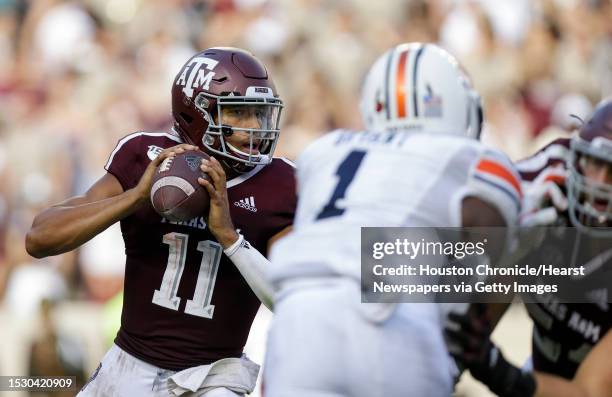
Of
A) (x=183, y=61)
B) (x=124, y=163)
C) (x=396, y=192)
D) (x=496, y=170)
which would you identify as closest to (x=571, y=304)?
(x=496, y=170)

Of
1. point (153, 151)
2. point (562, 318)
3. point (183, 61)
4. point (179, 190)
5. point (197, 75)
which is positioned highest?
point (183, 61)

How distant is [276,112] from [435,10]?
600 centimetres

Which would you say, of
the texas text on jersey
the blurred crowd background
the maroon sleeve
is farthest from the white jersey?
the blurred crowd background

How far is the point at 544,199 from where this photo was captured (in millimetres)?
3480

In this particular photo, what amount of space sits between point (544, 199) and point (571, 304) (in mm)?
402

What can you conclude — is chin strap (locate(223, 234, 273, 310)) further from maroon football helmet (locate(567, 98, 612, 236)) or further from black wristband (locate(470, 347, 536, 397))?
maroon football helmet (locate(567, 98, 612, 236))

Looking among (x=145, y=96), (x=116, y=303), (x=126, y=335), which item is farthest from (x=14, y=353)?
(x=126, y=335)

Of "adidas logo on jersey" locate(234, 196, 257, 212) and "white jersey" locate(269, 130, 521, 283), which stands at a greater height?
"white jersey" locate(269, 130, 521, 283)

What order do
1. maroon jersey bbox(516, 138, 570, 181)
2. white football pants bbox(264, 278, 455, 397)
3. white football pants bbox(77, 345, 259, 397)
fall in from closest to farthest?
white football pants bbox(264, 278, 455, 397) → maroon jersey bbox(516, 138, 570, 181) → white football pants bbox(77, 345, 259, 397)

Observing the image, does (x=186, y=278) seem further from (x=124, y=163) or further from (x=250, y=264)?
(x=124, y=163)

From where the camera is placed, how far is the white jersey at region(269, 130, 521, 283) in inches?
121

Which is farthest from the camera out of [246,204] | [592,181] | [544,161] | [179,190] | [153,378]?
[246,204]

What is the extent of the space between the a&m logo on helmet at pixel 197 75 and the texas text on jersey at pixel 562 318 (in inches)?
50.4

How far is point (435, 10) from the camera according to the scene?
1007 cm
